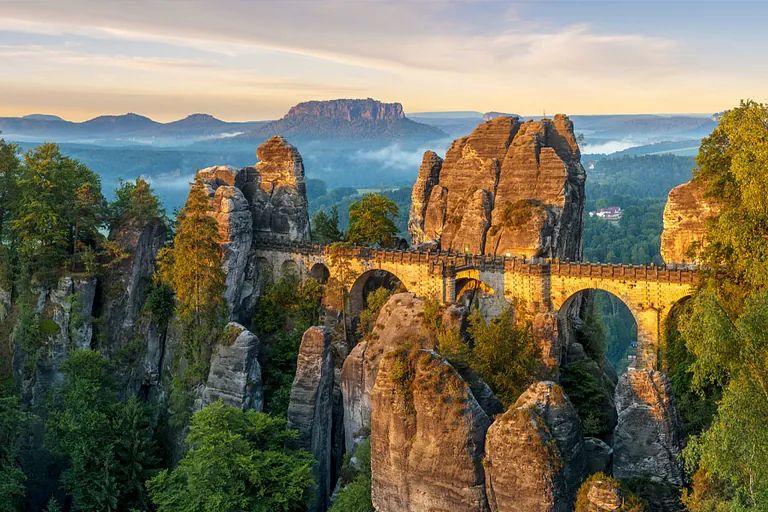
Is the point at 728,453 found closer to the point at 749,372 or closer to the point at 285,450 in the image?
the point at 749,372

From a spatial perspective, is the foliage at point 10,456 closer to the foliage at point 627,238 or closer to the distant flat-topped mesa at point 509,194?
the distant flat-topped mesa at point 509,194

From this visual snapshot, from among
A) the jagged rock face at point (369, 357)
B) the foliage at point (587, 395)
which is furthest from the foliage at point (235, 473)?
the foliage at point (587, 395)

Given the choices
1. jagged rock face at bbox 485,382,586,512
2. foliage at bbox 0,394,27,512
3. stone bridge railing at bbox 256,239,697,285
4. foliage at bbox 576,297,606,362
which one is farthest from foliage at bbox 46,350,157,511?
foliage at bbox 576,297,606,362

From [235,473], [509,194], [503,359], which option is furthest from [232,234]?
[503,359]

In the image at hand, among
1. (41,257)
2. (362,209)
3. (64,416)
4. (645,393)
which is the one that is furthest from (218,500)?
(362,209)

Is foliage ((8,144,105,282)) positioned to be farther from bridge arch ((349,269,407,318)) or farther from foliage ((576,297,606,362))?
foliage ((576,297,606,362))

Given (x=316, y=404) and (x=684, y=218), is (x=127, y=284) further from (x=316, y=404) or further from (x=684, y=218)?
(x=684, y=218)

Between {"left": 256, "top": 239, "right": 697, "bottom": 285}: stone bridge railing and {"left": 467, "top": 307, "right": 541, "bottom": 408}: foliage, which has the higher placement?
{"left": 256, "top": 239, "right": 697, "bottom": 285}: stone bridge railing
